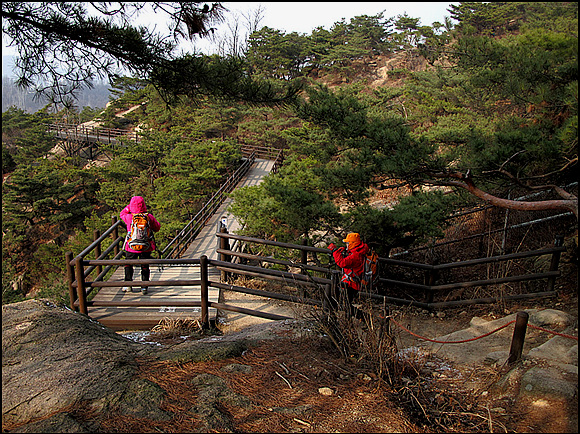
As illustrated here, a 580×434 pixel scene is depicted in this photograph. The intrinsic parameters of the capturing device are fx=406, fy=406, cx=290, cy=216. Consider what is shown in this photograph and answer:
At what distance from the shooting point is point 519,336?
3.76 meters

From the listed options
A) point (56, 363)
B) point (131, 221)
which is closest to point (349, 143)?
point (131, 221)

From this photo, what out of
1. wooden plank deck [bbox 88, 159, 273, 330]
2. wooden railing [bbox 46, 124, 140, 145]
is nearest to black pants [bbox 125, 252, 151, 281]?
wooden plank deck [bbox 88, 159, 273, 330]

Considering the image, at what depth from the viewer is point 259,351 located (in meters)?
3.93

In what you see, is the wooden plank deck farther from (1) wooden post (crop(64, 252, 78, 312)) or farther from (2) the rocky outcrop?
(2) the rocky outcrop

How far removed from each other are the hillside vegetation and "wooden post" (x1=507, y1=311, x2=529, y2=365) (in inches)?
76.0

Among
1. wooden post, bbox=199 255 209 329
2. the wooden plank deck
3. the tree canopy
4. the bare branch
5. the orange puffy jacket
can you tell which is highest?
the tree canopy

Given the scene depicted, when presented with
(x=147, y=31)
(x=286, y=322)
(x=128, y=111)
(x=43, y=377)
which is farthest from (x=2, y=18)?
(x=128, y=111)

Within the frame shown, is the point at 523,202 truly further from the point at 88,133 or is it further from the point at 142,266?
the point at 88,133

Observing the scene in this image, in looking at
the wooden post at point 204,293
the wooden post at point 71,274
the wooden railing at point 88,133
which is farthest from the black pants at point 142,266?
the wooden railing at point 88,133

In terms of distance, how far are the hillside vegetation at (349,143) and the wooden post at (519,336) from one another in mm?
1931

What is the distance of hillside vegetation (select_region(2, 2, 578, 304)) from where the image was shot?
5984 mm

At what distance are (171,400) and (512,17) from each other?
44.7 m

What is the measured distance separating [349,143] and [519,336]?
150 inches

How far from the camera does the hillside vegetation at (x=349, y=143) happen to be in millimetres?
5984
